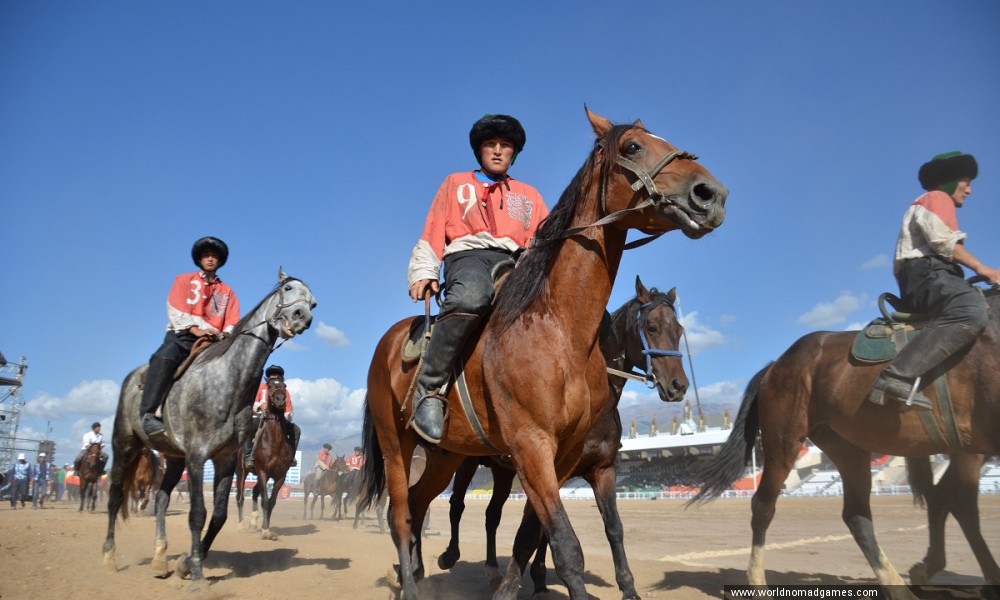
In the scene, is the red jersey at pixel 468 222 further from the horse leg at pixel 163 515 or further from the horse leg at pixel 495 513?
the horse leg at pixel 163 515

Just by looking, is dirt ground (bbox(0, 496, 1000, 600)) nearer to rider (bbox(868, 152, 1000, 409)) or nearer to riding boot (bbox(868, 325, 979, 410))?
riding boot (bbox(868, 325, 979, 410))

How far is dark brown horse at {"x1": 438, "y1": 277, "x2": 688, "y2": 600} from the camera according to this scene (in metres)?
6.04

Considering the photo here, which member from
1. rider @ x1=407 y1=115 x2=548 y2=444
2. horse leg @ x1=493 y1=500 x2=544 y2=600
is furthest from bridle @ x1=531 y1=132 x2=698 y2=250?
horse leg @ x1=493 y1=500 x2=544 y2=600

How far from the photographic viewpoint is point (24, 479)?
82.4ft

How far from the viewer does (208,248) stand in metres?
8.00

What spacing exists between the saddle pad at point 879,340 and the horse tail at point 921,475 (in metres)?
1.63

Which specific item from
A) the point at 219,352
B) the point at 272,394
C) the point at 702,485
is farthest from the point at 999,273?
the point at 272,394

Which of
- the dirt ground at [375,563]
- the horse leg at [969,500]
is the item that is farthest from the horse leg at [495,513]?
the horse leg at [969,500]

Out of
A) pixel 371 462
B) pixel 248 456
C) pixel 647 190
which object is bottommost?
pixel 248 456

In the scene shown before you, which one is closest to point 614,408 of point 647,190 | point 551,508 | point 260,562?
point 551,508

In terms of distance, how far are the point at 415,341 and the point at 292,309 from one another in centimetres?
314

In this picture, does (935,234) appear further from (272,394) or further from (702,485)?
(272,394)

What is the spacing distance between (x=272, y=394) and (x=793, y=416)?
34.5 ft

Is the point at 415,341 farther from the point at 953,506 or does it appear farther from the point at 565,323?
the point at 953,506
